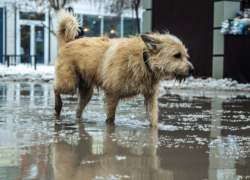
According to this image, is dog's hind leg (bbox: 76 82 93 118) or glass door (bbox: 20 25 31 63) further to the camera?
glass door (bbox: 20 25 31 63)

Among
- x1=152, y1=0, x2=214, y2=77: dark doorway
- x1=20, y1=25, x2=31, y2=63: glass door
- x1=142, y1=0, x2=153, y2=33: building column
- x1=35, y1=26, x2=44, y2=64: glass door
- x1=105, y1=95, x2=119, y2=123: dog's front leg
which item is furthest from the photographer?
x1=35, y1=26, x2=44, y2=64: glass door

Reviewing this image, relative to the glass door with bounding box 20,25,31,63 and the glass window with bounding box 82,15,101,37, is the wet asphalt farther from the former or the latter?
the glass window with bounding box 82,15,101,37

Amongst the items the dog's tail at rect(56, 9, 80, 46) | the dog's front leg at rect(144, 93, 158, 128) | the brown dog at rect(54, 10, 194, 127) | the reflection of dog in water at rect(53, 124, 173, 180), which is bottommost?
the reflection of dog in water at rect(53, 124, 173, 180)

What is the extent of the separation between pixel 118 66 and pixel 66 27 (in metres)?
1.69

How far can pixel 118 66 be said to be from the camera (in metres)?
6.88

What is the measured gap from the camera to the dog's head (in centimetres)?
655

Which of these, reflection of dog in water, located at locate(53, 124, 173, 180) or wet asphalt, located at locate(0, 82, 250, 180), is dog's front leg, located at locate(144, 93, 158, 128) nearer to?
wet asphalt, located at locate(0, 82, 250, 180)

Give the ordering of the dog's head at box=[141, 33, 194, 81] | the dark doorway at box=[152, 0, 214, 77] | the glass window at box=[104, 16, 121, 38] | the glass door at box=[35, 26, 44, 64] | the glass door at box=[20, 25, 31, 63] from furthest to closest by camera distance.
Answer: the glass window at box=[104, 16, 121, 38]
the glass door at box=[35, 26, 44, 64]
the glass door at box=[20, 25, 31, 63]
the dark doorway at box=[152, 0, 214, 77]
the dog's head at box=[141, 33, 194, 81]

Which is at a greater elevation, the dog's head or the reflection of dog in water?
the dog's head

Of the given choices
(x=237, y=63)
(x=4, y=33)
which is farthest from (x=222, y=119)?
(x=4, y=33)

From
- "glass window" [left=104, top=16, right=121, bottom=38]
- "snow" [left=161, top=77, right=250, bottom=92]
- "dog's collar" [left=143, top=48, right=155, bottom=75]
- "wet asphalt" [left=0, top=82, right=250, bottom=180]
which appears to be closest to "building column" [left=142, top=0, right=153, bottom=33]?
"snow" [left=161, top=77, right=250, bottom=92]

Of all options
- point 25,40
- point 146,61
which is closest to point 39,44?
point 25,40

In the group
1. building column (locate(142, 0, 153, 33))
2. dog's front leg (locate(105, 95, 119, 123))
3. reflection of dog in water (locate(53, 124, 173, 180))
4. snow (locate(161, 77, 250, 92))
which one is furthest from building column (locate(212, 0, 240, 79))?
reflection of dog in water (locate(53, 124, 173, 180))

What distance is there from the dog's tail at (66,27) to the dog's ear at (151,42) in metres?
1.92
